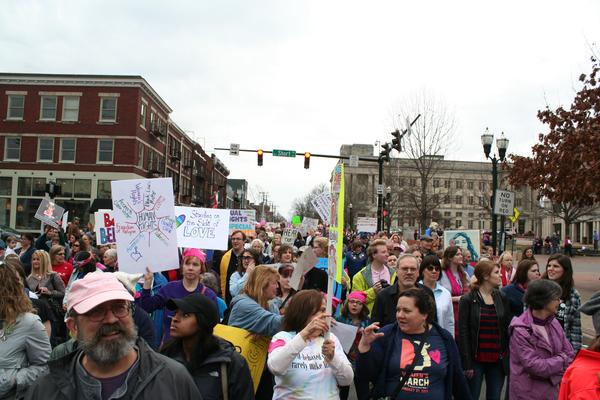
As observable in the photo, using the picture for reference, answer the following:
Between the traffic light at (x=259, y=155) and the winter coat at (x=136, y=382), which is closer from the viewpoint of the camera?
the winter coat at (x=136, y=382)

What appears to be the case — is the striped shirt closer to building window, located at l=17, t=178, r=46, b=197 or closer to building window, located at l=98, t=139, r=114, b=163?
→ building window, located at l=98, t=139, r=114, b=163

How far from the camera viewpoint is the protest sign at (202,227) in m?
9.06

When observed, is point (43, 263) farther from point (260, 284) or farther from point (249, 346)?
point (249, 346)

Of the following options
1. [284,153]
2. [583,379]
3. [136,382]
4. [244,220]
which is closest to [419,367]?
[583,379]

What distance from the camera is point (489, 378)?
5.83 metres

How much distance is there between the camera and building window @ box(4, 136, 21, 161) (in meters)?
48.7

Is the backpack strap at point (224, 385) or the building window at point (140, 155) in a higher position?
the building window at point (140, 155)

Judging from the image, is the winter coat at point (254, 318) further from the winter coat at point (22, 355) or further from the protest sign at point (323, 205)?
the protest sign at point (323, 205)

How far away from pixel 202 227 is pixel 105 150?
141ft

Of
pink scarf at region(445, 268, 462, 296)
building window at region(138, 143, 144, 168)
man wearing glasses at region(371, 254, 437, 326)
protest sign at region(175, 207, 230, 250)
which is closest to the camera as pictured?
man wearing glasses at region(371, 254, 437, 326)

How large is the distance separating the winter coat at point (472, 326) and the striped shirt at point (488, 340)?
0.12ft

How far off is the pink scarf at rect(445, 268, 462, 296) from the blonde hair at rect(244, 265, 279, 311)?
341 centimetres

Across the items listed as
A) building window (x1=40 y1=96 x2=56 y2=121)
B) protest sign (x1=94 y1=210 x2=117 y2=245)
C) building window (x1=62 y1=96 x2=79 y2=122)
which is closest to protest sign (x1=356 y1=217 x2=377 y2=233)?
protest sign (x1=94 y1=210 x2=117 y2=245)

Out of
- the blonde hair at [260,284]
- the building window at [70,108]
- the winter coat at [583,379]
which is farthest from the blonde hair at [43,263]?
the building window at [70,108]
